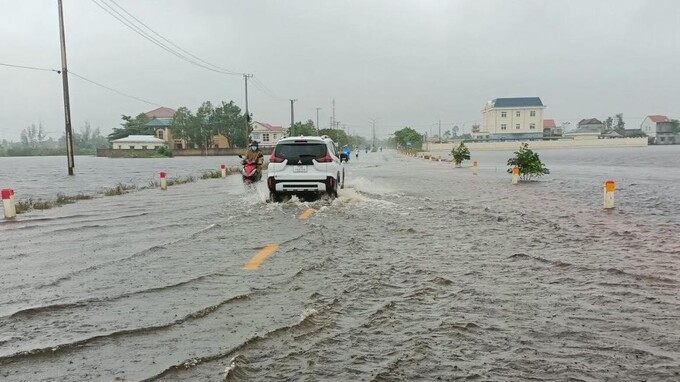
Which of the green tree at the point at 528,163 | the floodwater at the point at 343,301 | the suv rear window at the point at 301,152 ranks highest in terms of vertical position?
the suv rear window at the point at 301,152

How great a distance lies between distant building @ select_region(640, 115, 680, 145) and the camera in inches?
5517

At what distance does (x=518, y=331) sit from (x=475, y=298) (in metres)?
1.05

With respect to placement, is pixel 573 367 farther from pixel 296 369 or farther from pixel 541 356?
pixel 296 369

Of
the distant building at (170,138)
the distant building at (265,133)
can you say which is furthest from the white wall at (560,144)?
the distant building at (170,138)

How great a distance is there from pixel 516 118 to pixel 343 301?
127926 millimetres

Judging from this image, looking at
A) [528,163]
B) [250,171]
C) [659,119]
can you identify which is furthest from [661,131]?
[250,171]

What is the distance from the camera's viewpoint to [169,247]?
346 inches

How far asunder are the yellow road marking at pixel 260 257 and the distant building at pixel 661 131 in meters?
159

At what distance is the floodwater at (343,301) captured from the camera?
3816 mm

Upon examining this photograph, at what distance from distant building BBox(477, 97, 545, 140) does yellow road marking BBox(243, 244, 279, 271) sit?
123300mm

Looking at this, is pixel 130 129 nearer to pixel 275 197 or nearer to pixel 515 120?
pixel 515 120

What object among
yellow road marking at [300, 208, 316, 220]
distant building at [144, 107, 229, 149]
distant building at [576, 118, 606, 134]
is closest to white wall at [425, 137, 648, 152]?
distant building at [576, 118, 606, 134]

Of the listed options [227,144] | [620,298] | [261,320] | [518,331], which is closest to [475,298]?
[518,331]

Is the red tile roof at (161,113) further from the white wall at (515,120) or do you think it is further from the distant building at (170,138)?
the white wall at (515,120)
